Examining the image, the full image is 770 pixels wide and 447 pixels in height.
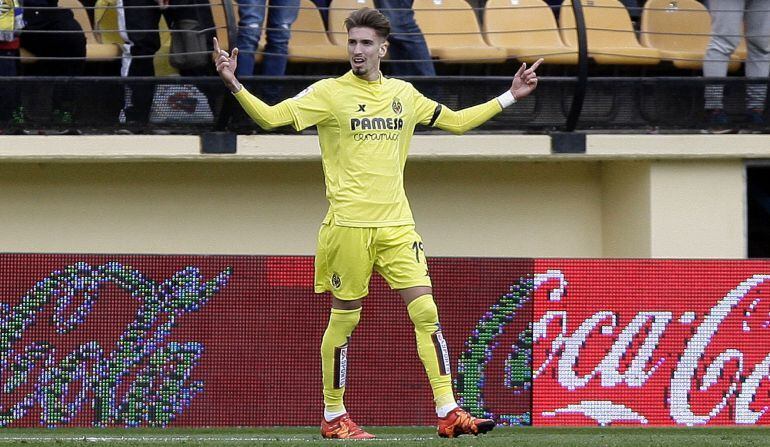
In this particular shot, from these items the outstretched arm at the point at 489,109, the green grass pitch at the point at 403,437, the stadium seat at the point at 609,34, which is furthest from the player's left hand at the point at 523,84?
the stadium seat at the point at 609,34

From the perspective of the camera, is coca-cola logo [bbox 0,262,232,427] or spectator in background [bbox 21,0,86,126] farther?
spectator in background [bbox 21,0,86,126]

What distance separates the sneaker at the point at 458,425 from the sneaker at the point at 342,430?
461 mm

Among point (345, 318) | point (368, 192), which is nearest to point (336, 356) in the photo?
point (345, 318)

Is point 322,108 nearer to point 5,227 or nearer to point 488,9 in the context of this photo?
point 488,9

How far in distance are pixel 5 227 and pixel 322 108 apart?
193 inches

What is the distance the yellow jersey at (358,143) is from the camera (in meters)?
6.72

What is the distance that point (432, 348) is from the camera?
6.73m

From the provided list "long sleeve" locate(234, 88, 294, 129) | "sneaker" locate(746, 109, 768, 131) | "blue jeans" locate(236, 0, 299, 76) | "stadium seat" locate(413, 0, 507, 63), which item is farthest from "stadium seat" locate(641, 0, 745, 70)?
Answer: "long sleeve" locate(234, 88, 294, 129)

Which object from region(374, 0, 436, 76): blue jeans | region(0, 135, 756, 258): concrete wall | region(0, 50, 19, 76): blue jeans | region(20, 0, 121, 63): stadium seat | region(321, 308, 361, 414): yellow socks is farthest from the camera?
region(0, 135, 756, 258): concrete wall

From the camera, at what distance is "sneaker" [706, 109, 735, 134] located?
10.5m

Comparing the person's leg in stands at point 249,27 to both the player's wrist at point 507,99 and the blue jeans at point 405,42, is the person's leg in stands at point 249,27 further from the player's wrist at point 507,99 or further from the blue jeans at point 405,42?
the player's wrist at point 507,99

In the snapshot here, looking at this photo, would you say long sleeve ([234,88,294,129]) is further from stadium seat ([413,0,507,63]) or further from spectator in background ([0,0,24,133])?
stadium seat ([413,0,507,63])

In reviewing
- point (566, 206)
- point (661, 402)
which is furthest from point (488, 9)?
point (661, 402)

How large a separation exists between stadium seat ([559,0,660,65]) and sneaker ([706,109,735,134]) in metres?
0.75
